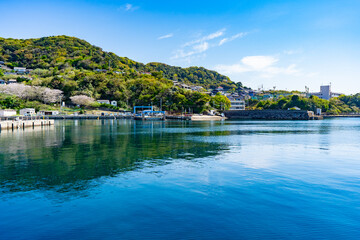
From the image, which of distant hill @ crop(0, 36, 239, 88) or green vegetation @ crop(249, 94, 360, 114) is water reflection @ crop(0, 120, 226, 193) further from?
distant hill @ crop(0, 36, 239, 88)

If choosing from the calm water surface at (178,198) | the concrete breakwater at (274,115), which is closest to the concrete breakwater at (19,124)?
the calm water surface at (178,198)

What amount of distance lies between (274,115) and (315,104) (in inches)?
946

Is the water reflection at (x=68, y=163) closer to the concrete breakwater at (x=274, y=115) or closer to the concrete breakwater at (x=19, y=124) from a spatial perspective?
the concrete breakwater at (x=19, y=124)

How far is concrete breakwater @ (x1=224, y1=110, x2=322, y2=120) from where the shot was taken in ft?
345

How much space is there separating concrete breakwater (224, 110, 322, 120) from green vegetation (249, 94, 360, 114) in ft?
33.2

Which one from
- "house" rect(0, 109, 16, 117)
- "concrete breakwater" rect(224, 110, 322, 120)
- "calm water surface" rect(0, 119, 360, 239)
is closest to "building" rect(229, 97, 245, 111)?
"concrete breakwater" rect(224, 110, 322, 120)

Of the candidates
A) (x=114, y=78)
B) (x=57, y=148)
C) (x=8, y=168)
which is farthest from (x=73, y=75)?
(x=8, y=168)

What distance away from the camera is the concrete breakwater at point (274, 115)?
105125 millimetres

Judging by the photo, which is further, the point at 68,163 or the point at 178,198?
the point at 68,163

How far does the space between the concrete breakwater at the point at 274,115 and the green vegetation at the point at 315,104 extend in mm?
10124

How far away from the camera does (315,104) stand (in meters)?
118

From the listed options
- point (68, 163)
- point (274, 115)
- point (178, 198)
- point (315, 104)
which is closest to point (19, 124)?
point (68, 163)

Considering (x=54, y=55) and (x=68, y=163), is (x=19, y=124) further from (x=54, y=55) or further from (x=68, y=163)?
(x=54, y=55)

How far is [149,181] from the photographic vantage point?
13.9m
